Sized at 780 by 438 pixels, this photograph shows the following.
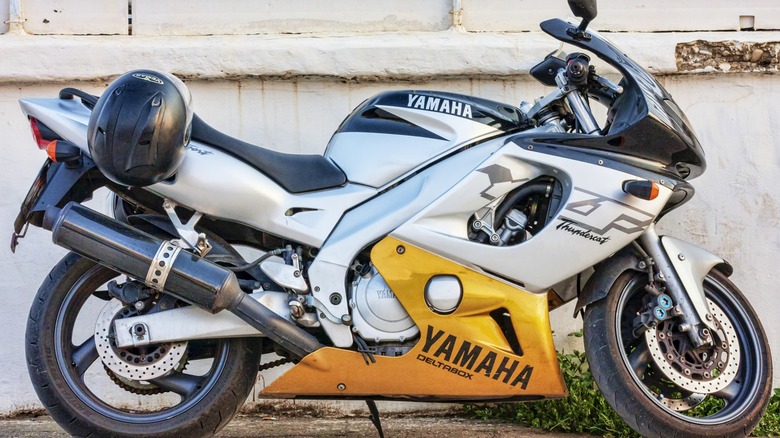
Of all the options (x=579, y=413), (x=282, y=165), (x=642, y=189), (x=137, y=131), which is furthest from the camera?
(x=579, y=413)

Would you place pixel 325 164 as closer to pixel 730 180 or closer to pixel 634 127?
pixel 634 127

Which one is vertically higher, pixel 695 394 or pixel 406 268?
pixel 406 268

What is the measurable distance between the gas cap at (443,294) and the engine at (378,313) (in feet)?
0.37

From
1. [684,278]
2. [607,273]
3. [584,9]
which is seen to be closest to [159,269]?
[607,273]

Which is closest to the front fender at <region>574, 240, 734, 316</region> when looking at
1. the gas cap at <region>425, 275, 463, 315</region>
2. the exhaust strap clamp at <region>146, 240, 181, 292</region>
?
the gas cap at <region>425, 275, 463, 315</region>

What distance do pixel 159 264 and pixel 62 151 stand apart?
0.59 meters

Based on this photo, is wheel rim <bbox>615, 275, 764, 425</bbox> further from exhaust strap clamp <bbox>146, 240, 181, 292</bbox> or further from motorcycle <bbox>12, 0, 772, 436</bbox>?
exhaust strap clamp <bbox>146, 240, 181, 292</bbox>

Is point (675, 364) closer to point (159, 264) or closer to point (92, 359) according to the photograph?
point (159, 264)

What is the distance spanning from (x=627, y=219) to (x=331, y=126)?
1.85 m

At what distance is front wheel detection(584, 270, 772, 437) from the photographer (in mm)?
3432

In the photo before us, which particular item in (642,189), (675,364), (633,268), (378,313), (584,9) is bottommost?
(675,364)

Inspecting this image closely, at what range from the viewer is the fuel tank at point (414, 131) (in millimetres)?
3482

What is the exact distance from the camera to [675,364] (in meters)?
3.50

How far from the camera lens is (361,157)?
3.54 meters
